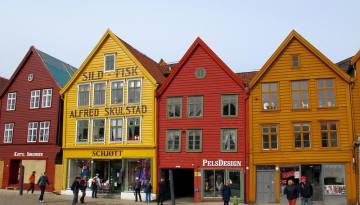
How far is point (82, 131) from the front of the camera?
119 ft

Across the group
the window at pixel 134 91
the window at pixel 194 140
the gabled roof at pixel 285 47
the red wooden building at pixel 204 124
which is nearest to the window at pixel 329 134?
the gabled roof at pixel 285 47

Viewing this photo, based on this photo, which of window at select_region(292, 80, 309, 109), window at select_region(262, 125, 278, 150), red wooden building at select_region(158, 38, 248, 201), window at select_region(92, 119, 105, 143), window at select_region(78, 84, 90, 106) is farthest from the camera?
window at select_region(78, 84, 90, 106)

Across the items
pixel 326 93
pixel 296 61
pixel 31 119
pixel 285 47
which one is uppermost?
pixel 285 47

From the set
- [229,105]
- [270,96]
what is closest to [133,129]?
[229,105]

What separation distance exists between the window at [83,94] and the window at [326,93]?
18.5 metres

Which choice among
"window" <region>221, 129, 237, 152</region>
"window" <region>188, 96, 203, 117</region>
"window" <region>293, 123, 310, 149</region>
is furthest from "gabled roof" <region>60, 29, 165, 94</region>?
"window" <region>293, 123, 310, 149</region>

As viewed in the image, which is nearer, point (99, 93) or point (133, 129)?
point (133, 129)

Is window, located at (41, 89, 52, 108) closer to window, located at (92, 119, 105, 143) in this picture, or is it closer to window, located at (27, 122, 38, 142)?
window, located at (27, 122, 38, 142)

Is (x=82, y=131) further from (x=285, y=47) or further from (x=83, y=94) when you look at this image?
(x=285, y=47)

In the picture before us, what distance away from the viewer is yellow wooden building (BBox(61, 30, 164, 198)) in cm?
3412

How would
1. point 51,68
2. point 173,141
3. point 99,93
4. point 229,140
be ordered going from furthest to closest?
point 51,68
point 99,93
point 173,141
point 229,140

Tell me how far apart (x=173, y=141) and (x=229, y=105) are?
16.6 feet

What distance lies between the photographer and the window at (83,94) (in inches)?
1446

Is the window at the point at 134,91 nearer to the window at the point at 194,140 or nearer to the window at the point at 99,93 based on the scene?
the window at the point at 99,93
